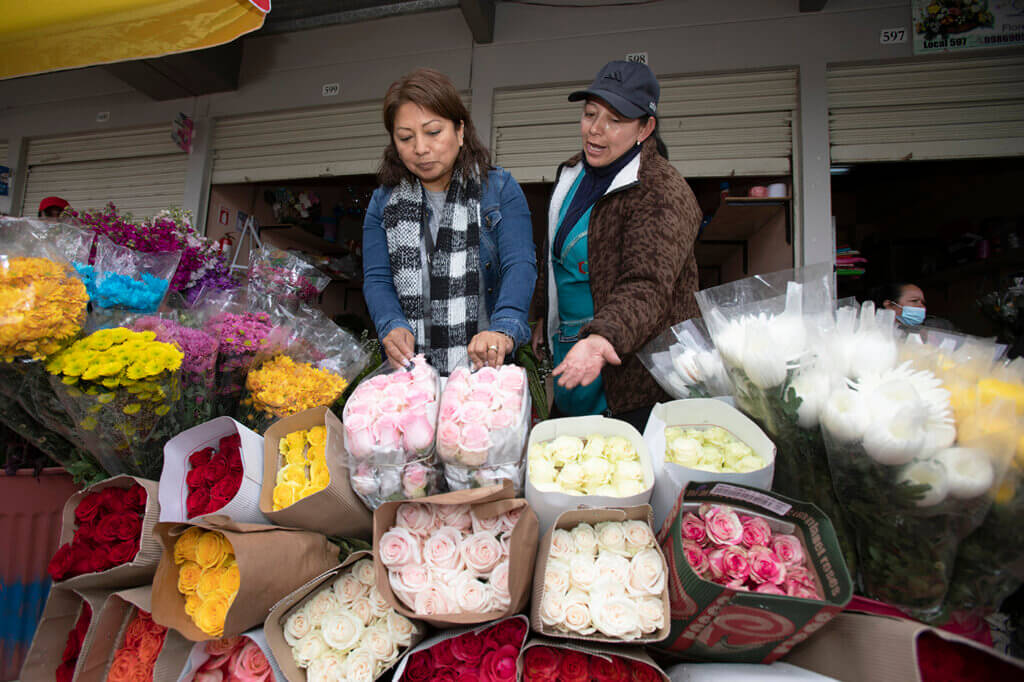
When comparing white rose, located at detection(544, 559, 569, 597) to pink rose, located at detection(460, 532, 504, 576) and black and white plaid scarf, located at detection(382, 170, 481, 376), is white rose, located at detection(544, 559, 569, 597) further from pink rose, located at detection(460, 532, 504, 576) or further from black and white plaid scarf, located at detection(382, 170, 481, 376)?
black and white plaid scarf, located at detection(382, 170, 481, 376)

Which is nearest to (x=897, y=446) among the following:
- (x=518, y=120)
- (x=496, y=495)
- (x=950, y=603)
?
(x=950, y=603)

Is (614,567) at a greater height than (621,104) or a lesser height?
lesser

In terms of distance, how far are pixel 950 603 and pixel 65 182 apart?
753 cm

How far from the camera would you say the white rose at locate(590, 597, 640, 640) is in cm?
75

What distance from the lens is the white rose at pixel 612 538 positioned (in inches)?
32.2

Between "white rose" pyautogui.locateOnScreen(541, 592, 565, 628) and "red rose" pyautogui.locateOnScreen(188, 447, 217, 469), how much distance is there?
82cm

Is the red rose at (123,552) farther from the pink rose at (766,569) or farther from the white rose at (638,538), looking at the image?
the pink rose at (766,569)

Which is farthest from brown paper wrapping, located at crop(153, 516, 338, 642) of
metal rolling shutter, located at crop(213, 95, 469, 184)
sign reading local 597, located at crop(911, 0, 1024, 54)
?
Result: sign reading local 597, located at crop(911, 0, 1024, 54)

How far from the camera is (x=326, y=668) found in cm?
85

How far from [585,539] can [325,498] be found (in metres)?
0.51

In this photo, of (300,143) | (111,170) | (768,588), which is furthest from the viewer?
(111,170)

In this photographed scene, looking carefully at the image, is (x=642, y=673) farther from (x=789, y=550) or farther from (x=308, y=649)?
(x=308, y=649)

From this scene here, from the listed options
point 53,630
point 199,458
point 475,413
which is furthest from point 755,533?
point 53,630

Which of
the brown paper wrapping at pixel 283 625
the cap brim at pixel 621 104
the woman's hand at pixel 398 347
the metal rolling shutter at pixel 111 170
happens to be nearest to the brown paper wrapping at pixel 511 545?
the brown paper wrapping at pixel 283 625
